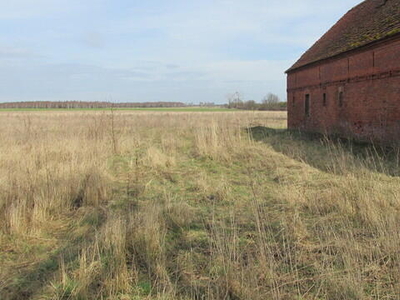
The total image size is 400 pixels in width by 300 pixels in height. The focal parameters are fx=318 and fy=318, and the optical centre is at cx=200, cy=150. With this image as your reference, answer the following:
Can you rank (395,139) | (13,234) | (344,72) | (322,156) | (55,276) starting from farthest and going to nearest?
(344,72) < (395,139) < (322,156) < (13,234) < (55,276)

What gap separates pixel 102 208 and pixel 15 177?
2356 millimetres

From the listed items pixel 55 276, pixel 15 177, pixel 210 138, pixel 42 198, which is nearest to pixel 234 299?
pixel 55 276

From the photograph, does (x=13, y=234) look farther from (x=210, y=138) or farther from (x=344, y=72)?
(x=344, y=72)

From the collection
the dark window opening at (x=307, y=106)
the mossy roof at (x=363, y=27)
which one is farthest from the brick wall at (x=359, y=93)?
the mossy roof at (x=363, y=27)

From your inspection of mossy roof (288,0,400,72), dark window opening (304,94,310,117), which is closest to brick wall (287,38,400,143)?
dark window opening (304,94,310,117)

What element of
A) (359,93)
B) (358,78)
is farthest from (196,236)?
(358,78)

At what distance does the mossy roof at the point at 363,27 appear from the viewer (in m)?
13.0

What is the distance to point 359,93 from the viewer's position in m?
14.4

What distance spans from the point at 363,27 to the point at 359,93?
393 cm

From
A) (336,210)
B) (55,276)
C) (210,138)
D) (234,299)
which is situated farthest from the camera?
(210,138)

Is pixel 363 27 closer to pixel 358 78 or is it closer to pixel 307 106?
pixel 358 78

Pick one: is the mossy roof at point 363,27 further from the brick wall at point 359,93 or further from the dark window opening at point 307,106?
the dark window opening at point 307,106

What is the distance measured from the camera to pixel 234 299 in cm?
304

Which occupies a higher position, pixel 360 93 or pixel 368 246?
pixel 360 93
